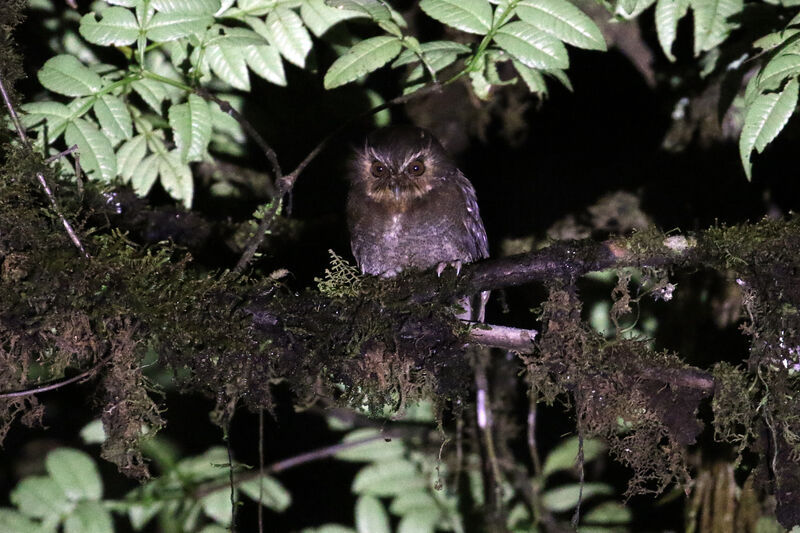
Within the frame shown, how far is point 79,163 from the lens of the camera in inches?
97.7

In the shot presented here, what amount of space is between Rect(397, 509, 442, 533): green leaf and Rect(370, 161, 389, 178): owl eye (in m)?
1.63

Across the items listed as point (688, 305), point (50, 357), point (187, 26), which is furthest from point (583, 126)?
point (50, 357)

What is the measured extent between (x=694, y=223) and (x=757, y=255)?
197cm

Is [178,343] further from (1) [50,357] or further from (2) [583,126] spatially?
(2) [583,126]

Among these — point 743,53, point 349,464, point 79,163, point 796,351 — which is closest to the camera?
point 796,351

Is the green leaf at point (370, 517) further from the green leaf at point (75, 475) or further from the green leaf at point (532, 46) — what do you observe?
the green leaf at point (532, 46)

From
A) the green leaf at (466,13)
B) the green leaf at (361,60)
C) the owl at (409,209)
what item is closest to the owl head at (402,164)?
the owl at (409,209)

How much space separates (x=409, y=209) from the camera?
10.5 feet

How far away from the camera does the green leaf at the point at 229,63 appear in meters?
2.74

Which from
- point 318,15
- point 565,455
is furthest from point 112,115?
point 565,455

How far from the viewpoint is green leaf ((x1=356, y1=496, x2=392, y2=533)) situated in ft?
11.3

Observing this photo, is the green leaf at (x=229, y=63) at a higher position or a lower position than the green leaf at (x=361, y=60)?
lower

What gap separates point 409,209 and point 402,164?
21cm

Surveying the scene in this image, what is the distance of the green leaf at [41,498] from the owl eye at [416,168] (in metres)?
2.13
